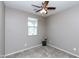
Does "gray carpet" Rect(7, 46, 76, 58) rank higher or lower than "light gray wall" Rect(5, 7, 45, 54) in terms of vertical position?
lower

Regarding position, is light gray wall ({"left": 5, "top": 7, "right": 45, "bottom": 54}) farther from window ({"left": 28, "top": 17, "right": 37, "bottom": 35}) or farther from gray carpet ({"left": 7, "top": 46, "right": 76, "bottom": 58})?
gray carpet ({"left": 7, "top": 46, "right": 76, "bottom": 58})

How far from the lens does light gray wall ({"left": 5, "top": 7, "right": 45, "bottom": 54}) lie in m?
3.12

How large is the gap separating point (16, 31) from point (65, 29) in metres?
2.65

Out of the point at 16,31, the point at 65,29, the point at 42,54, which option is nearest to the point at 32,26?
the point at 16,31

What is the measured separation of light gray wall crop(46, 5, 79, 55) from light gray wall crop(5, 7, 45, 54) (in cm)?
143

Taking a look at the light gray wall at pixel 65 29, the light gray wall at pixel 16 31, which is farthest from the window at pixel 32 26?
the light gray wall at pixel 65 29

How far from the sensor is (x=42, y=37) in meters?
5.15

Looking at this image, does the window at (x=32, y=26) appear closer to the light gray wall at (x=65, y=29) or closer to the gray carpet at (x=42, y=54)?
the light gray wall at (x=65, y=29)

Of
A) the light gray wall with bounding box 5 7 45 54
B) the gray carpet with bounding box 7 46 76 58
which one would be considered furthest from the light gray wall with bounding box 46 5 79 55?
the light gray wall with bounding box 5 7 45 54

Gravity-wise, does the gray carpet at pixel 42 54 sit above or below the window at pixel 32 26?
below

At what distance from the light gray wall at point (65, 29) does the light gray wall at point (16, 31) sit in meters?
1.43

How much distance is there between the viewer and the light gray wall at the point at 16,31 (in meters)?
3.12

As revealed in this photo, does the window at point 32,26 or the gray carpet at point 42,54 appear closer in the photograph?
the gray carpet at point 42,54

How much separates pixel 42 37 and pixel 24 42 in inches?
66.3
